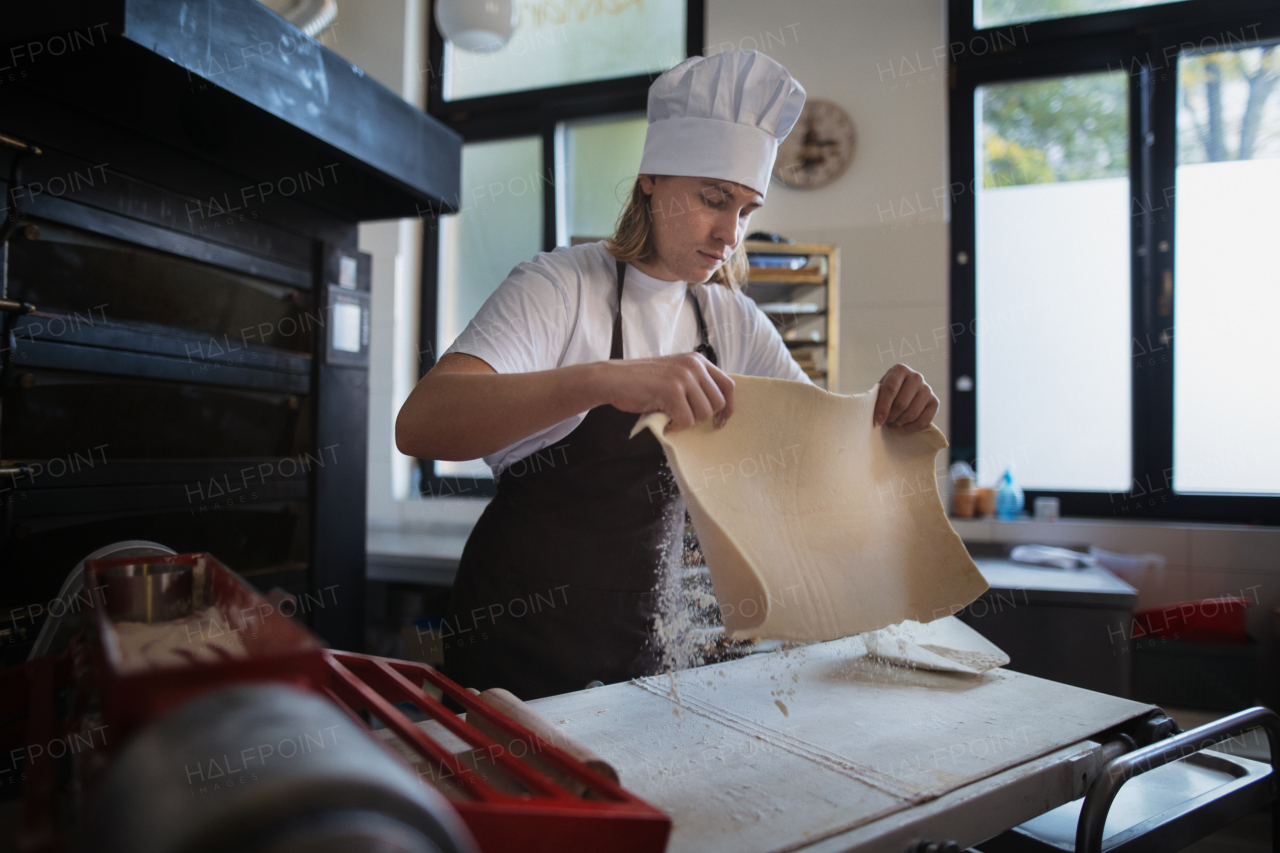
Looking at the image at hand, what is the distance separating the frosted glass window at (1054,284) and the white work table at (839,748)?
194 centimetres

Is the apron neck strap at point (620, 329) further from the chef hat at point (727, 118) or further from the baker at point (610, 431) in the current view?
the chef hat at point (727, 118)

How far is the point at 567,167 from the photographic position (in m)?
3.45

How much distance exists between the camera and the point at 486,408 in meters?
1.00

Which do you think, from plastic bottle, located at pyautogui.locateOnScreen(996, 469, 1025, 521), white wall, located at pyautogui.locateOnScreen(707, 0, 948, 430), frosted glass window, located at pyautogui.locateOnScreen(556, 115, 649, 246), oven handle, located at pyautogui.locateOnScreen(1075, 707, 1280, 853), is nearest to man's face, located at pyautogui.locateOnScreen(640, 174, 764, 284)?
oven handle, located at pyautogui.locateOnScreen(1075, 707, 1280, 853)

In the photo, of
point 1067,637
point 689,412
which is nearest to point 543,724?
point 689,412

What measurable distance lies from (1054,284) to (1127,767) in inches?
95.8

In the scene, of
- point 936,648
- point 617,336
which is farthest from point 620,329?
point 936,648

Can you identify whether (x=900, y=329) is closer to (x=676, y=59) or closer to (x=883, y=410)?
(x=676, y=59)

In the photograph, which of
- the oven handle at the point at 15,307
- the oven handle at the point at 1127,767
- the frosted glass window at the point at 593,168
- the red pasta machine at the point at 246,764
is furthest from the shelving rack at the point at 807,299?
the red pasta machine at the point at 246,764

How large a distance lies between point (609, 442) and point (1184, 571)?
7.41 ft

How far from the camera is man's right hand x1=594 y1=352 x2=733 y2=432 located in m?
0.91

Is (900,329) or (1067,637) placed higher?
(900,329)

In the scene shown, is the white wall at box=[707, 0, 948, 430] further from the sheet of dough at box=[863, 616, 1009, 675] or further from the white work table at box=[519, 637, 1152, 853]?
the white work table at box=[519, 637, 1152, 853]

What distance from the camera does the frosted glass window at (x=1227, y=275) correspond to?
2578 mm
